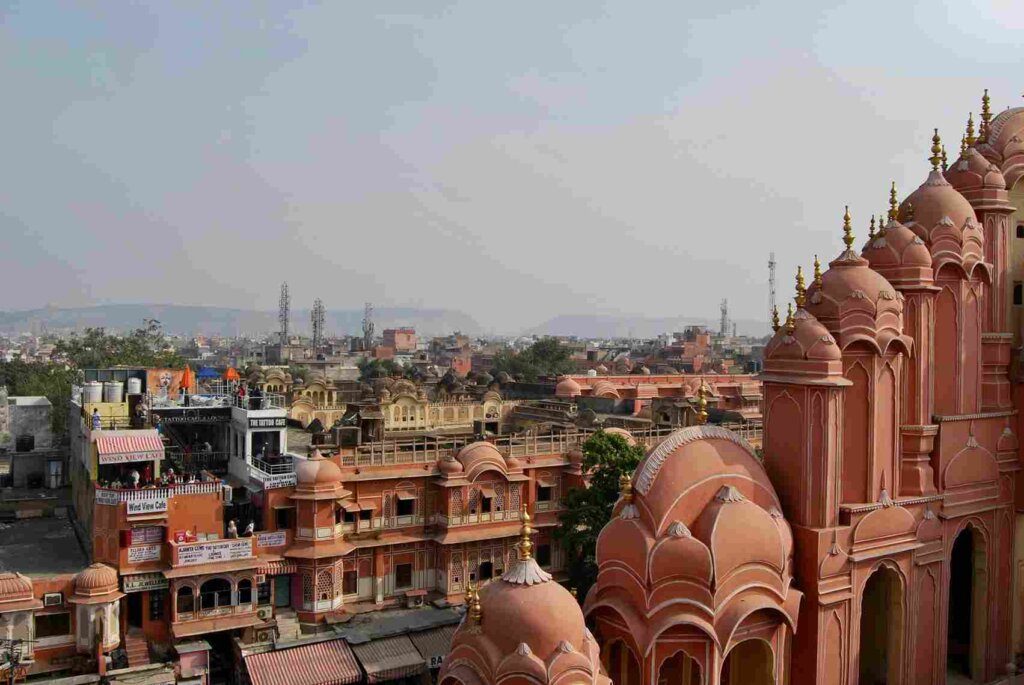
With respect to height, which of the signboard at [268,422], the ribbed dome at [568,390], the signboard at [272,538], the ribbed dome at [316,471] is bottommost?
the signboard at [272,538]

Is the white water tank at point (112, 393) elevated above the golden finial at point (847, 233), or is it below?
below

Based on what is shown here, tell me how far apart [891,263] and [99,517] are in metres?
19.3

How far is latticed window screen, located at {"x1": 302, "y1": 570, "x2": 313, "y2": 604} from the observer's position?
22.6m

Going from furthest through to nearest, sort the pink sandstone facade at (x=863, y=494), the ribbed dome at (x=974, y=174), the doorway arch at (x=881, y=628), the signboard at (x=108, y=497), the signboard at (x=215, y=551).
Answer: the signboard at (x=215, y=551) → the signboard at (x=108, y=497) → the ribbed dome at (x=974, y=174) → the doorway arch at (x=881, y=628) → the pink sandstone facade at (x=863, y=494)

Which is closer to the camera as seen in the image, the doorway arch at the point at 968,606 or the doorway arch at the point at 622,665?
the doorway arch at the point at 622,665

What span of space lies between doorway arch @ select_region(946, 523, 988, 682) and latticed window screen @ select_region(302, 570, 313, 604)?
15.6 metres

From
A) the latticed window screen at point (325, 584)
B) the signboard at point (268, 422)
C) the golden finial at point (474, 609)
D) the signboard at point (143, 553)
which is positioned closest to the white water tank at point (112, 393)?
the signboard at point (268, 422)

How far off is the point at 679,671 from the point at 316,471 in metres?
11.6

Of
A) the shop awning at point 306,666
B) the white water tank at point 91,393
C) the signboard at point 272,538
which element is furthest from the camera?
the white water tank at point 91,393

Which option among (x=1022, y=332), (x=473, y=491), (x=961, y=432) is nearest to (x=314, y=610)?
(x=473, y=491)

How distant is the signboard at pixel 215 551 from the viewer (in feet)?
67.5

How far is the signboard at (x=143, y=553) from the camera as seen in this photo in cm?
2045

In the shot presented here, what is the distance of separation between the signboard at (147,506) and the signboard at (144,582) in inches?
59.2

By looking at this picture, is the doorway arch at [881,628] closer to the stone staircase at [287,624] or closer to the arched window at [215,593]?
the stone staircase at [287,624]
